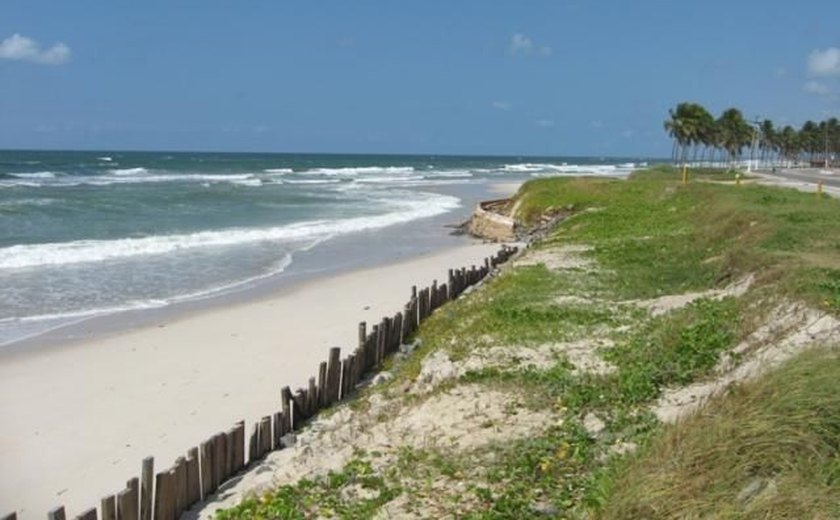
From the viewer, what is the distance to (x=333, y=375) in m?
11.8

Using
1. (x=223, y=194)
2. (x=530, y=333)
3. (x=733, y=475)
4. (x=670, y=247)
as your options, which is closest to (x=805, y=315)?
(x=530, y=333)

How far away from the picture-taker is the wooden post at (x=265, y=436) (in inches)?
380

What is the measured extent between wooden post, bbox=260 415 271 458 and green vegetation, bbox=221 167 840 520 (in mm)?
1651

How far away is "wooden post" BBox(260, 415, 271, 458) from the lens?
31.7ft

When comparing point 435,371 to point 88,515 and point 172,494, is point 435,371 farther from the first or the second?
point 88,515

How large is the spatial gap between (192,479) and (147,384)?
5367 millimetres

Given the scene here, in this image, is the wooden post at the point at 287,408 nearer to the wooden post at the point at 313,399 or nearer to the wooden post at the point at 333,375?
the wooden post at the point at 313,399

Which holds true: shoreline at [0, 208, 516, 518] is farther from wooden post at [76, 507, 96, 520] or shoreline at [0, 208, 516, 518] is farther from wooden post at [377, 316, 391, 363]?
wooden post at [76, 507, 96, 520]

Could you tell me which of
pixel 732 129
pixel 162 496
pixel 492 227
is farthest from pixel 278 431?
pixel 732 129

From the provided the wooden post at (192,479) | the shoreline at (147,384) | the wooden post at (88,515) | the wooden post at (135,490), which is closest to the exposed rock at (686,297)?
the shoreline at (147,384)

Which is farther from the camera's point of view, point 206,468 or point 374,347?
point 374,347

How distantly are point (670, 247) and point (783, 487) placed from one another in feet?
53.9

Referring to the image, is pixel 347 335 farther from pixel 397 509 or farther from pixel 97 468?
pixel 397 509

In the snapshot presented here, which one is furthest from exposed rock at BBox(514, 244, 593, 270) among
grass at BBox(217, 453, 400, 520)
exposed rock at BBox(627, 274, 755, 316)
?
grass at BBox(217, 453, 400, 520)
